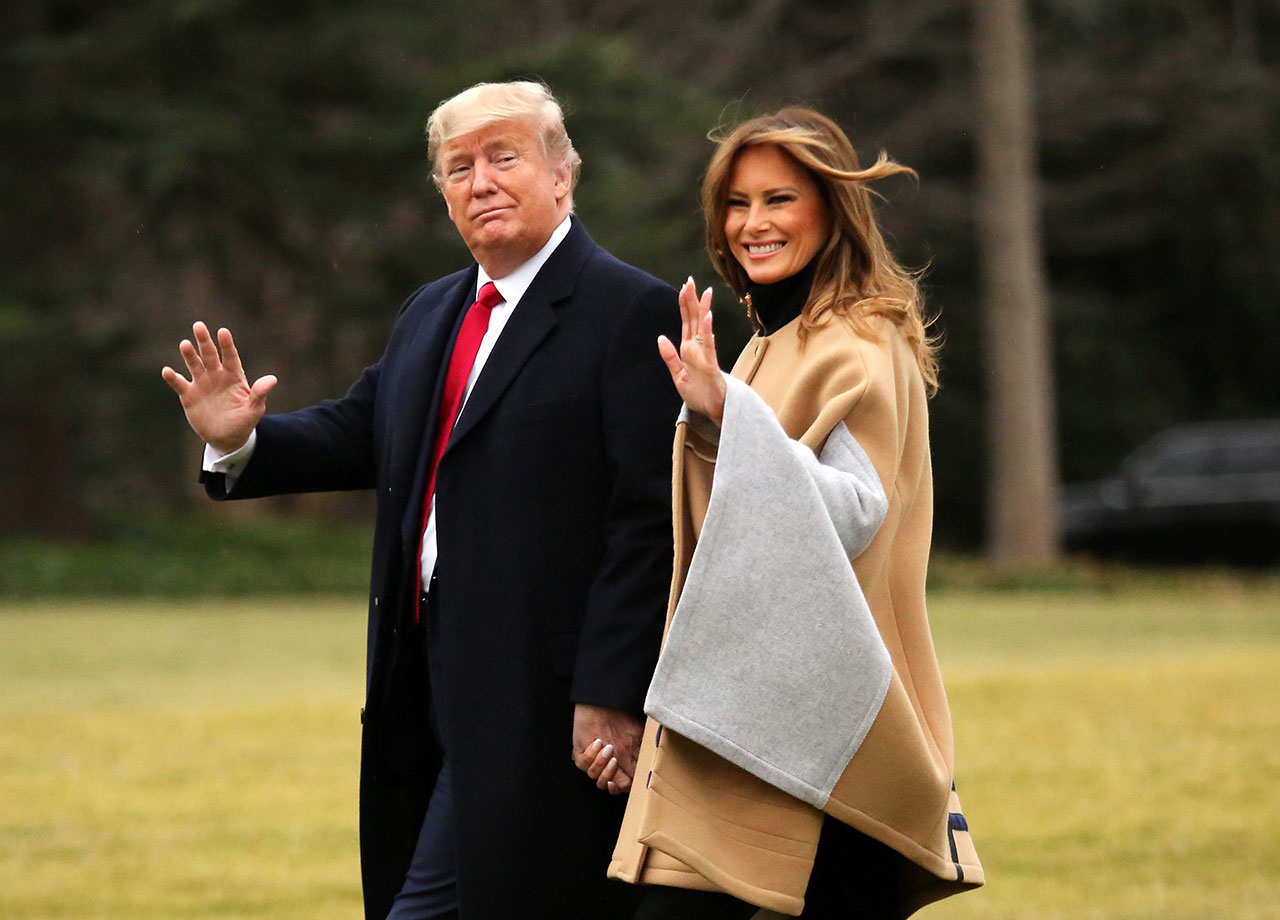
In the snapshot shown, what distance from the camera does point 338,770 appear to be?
9055 mm

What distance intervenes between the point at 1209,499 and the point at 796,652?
21.7m

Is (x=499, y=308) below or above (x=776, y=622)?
above

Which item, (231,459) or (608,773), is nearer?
(608,773)

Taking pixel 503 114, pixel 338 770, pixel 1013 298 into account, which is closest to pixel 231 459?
pixel 503 114

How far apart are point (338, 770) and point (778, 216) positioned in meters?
6.25

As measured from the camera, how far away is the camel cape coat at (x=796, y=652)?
9.87 ft

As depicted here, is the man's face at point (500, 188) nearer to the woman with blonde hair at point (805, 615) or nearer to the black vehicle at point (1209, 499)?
the woman with blonde hair at point (805, 615)

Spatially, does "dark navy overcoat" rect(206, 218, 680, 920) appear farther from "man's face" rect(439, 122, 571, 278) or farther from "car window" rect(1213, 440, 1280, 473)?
"car window" rect(1213, 440, 1280, 473)

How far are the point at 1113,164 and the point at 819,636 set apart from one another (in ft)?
92.2

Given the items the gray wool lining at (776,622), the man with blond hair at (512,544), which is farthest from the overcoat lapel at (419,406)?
the gray wool lining at (776,622)

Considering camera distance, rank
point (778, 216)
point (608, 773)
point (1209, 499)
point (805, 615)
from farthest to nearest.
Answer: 1. point (1209, 499)
2. point (608, 773)
3. point (778, 216)
4. point (805, 615)

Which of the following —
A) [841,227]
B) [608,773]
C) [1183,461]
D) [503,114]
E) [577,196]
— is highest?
[577,196]

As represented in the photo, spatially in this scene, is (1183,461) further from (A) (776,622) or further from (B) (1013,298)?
(A) (776,622)

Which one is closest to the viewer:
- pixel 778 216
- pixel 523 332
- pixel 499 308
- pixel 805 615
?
pixel 805 615
